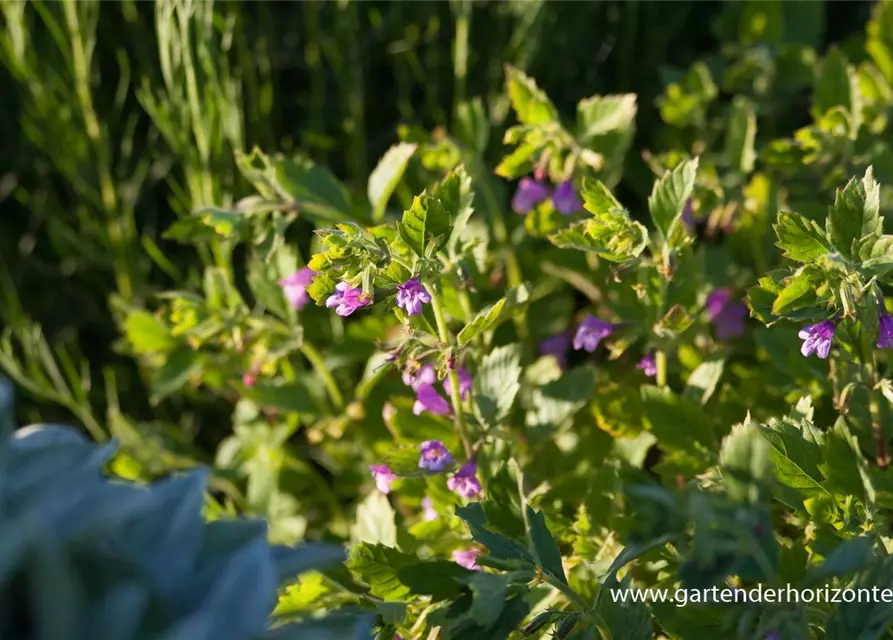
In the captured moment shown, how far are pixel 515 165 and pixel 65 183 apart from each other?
3.76 feet

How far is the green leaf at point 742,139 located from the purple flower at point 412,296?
0.76 m

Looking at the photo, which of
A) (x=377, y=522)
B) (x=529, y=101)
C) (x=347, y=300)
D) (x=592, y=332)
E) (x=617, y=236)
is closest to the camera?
(x=347, y=300)

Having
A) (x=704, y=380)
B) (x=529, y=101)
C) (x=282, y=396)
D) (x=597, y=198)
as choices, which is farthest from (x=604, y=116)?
(x=282, y=396)

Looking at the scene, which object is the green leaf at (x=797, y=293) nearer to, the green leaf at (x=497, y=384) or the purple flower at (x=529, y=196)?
the green leaf at (x=497, y=384)

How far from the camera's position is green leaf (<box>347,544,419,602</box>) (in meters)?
1.00

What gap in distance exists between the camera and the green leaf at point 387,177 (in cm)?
136

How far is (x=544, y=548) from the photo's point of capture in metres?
0.93

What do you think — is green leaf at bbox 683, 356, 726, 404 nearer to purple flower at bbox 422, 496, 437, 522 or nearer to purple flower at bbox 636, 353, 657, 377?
purple flower at bbox 636, 353, 657, 377

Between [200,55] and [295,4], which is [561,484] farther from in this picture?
[295,4]

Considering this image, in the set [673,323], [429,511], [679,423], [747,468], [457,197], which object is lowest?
[429,511]

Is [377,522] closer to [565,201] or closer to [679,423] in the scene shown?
[679,423]

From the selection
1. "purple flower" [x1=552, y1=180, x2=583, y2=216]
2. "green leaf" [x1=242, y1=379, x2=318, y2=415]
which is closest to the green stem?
"green leaf" [x1=242, y1=379, x2=318, y2=415]

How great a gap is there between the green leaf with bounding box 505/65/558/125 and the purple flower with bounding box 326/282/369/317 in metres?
0.54

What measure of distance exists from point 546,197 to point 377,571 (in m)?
0.73
